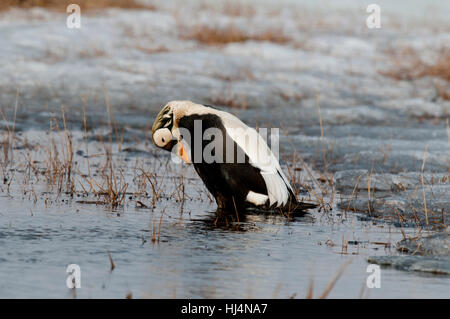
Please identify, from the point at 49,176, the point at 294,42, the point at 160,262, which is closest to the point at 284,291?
the point at 160,262

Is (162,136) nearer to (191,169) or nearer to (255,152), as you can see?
(255,152)

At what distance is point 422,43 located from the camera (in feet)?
65.0

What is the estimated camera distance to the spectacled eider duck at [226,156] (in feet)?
19.4

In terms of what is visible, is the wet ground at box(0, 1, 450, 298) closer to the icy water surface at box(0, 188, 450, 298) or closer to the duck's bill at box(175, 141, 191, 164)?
the icy water surface at box(0, 188, 450, 298)

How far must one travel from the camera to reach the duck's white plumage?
592cm

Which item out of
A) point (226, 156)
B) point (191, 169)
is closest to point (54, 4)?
point (191, 169)

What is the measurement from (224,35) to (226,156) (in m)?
11.8

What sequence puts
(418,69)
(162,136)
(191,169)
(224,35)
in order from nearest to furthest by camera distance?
1. (162,136)
2. (191,169)
3. (418,69)
4. (224,35)

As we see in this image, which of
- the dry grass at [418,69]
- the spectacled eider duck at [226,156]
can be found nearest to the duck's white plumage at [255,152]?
the spectacled eider duck at [226,156]

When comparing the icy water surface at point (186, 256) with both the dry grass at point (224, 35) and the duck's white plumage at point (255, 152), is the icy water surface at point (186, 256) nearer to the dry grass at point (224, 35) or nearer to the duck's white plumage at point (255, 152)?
the duck's white plumage at point (255, 152)

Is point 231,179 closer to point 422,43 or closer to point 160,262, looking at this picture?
point 160,262

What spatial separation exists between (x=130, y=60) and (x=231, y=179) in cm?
886

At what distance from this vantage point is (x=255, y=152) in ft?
19.7

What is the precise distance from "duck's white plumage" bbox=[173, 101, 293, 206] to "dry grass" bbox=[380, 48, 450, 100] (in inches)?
379
